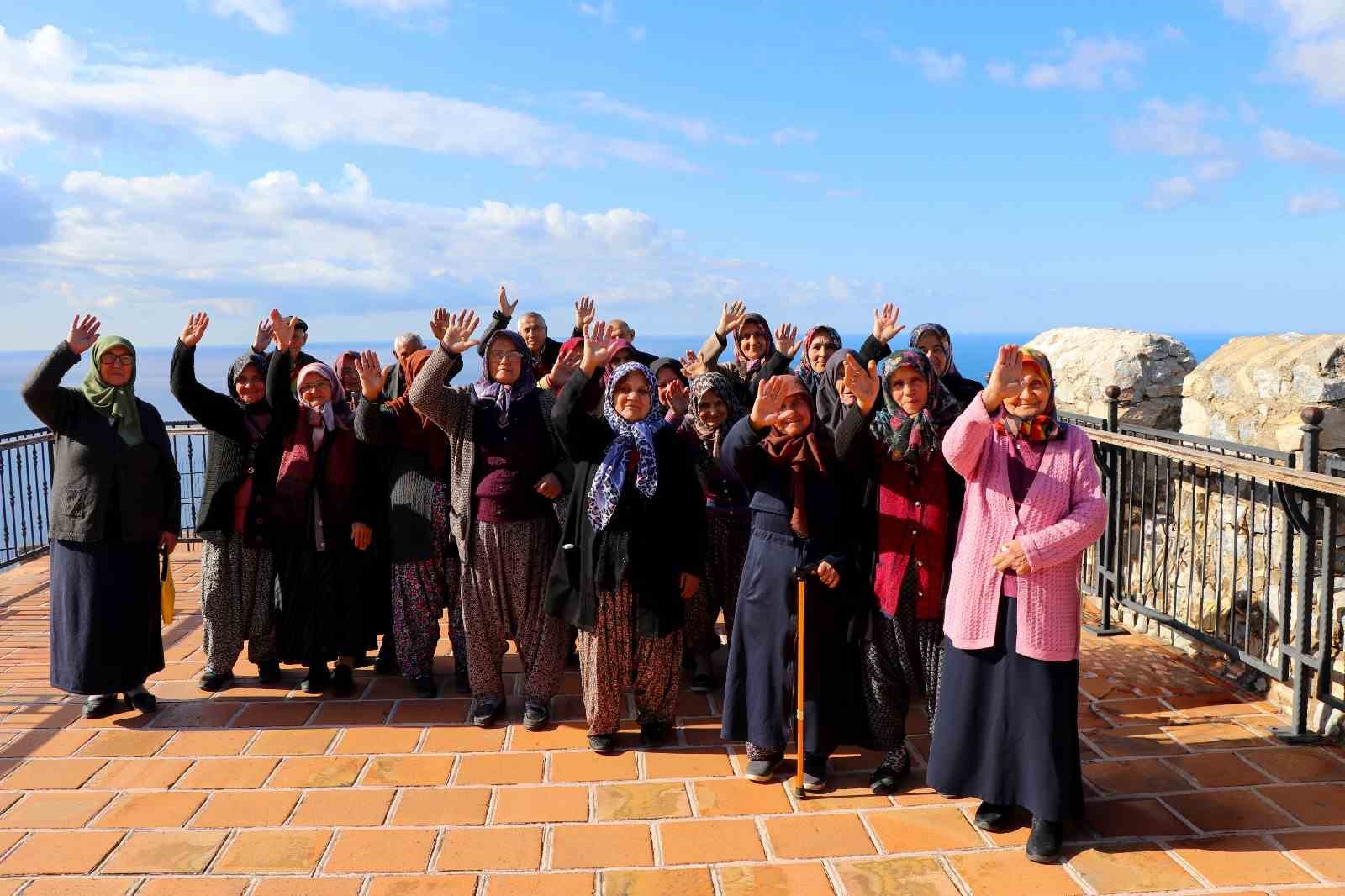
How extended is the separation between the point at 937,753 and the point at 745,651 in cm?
88

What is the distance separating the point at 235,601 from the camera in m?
5.20

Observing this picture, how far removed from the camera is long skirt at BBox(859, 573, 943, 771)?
152 inches

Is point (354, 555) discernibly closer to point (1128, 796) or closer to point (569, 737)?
point (569, 737)

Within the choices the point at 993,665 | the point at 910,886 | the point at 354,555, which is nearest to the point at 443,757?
the point at 354,555

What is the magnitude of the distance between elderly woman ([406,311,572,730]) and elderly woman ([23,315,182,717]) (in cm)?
161

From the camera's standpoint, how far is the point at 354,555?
517cm

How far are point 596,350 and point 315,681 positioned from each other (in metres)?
2.55

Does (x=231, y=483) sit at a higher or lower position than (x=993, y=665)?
higher

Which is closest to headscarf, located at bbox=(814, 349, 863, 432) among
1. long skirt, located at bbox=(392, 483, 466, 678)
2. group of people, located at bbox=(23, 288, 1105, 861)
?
group of people, located at bbox=(23, 288, 1105, 861)

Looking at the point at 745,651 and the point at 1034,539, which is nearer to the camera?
the point at 1034,539

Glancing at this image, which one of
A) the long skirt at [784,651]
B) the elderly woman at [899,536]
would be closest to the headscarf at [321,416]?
the long skirt at [784,651]

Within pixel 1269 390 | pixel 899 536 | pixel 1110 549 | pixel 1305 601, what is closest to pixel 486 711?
pixel 899 536

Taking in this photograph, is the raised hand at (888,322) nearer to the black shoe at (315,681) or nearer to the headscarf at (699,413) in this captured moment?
the headscarf at (699,413)

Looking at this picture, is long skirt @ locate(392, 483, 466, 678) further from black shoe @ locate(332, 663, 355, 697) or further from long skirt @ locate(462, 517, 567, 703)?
long skirt @ locate(462, 517, 567, 703)
